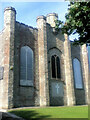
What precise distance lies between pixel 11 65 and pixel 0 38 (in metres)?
4.67

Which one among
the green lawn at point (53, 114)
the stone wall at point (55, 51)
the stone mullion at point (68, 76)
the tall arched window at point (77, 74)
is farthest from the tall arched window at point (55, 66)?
the green lawn at point (53, 114)

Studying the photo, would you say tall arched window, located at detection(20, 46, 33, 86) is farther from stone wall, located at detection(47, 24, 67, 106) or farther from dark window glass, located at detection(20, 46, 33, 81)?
stone wall, located at detection(47, 24, 67, 106)

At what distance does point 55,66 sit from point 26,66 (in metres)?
4.40

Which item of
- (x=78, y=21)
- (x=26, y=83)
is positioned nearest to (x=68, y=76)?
(x=26, y=83)

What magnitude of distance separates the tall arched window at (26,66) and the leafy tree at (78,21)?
9.81 m

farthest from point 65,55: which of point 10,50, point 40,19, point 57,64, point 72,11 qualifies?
point 72,11

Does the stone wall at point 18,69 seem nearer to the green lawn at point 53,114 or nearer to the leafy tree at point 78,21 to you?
the green lawn at point 53,114

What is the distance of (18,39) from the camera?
1961cm

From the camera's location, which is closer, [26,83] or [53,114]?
[53,114]

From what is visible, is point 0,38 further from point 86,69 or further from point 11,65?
point 86,69

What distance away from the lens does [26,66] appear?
1948 cm

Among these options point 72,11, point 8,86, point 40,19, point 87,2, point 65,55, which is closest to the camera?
point 87,2

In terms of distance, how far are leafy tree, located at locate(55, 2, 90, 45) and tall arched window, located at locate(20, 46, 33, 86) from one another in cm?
981

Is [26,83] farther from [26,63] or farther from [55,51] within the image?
[55,51]
